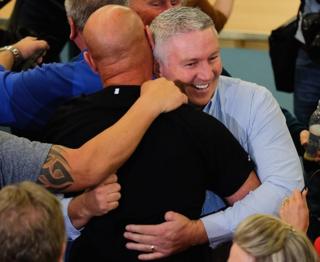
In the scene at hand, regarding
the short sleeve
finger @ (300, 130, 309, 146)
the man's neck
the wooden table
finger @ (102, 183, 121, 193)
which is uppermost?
the man's neck

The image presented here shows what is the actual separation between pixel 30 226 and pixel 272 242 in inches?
20.8

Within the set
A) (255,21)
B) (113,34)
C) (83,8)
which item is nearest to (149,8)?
(83,8)

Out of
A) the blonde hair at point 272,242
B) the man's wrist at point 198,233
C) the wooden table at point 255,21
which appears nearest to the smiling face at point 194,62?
the man's wrist at point 198,233

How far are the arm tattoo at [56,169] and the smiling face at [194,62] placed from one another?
1.67 feet

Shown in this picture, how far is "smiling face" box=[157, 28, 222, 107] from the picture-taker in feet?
7.21

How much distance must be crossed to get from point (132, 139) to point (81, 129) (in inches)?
7.1

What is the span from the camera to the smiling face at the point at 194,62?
2.20 metres

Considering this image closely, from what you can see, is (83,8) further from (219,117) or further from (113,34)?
(219,117)

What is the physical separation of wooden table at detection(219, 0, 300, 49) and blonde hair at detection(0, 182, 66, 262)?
3.55 m

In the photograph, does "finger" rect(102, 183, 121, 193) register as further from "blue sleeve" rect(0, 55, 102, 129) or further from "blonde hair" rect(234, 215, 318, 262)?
"blue sleeve" rect(0, 55, 102, 129)

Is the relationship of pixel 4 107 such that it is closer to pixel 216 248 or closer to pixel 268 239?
pixel 216 248

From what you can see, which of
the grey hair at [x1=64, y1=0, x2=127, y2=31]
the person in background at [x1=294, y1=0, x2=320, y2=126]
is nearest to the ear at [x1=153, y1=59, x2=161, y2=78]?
the grey hair at [x1=64, y1=0, x2=127, y2=31]

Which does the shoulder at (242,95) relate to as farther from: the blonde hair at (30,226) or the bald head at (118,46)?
the blonde hair at (30,226)

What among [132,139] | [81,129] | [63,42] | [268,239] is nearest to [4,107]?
[81,129]
